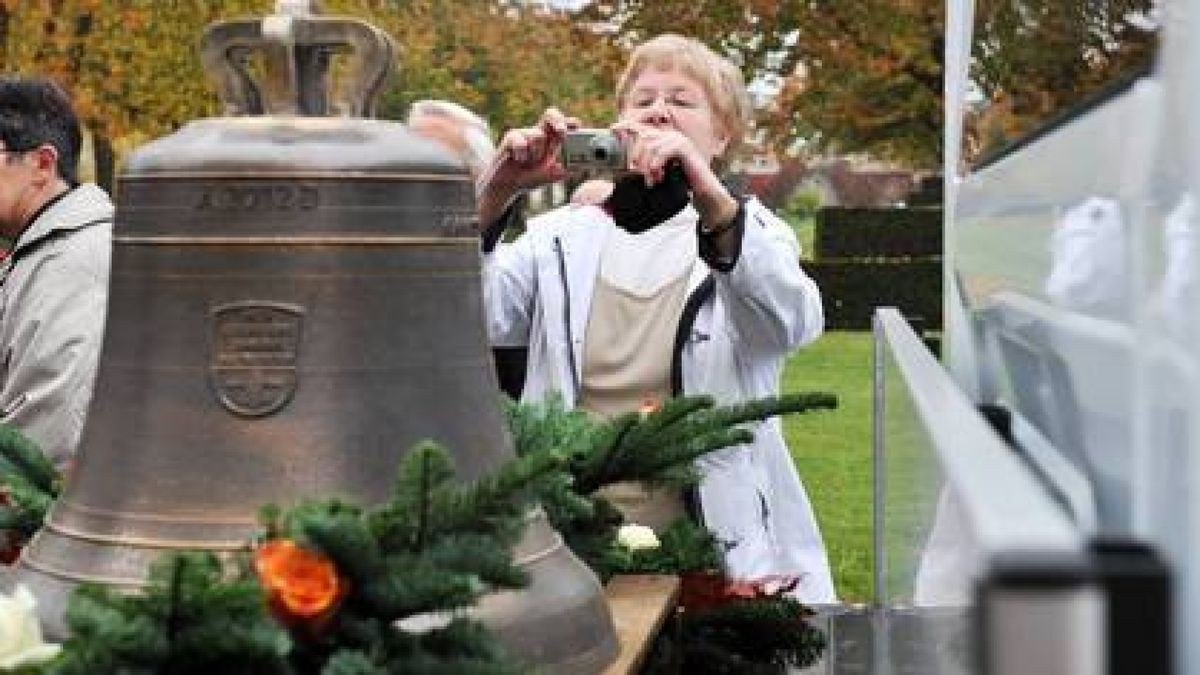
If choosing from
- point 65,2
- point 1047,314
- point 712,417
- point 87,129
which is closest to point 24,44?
point 65,2

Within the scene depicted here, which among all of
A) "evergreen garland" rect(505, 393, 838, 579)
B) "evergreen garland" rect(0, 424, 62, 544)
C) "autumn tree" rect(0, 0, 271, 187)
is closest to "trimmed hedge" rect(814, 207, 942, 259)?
"autumn tree" rect(0, 0, 271, 187)

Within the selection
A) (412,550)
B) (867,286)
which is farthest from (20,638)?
(867,286)

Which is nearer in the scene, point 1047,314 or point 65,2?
point 1047,314

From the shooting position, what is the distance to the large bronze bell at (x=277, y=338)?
102 inches

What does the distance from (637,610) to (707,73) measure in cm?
151

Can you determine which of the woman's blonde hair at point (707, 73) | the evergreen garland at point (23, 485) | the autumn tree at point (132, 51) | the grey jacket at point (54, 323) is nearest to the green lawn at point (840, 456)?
the woman's blonde hair at point (707, 73)

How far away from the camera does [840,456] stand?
14.3 m

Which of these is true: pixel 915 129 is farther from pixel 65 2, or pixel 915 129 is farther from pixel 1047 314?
pixel 1047 314

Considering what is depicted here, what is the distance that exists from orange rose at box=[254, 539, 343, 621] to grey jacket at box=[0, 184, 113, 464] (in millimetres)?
2713

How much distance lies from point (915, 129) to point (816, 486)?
11.1 meters

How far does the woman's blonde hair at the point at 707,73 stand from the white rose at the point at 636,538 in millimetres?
1095

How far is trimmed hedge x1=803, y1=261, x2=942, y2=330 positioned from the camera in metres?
28.1

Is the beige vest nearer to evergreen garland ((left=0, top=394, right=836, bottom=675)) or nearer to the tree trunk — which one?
evergreen garland ((left=0, top=394, right=836, bottom=675))

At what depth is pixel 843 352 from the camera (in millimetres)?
24094
